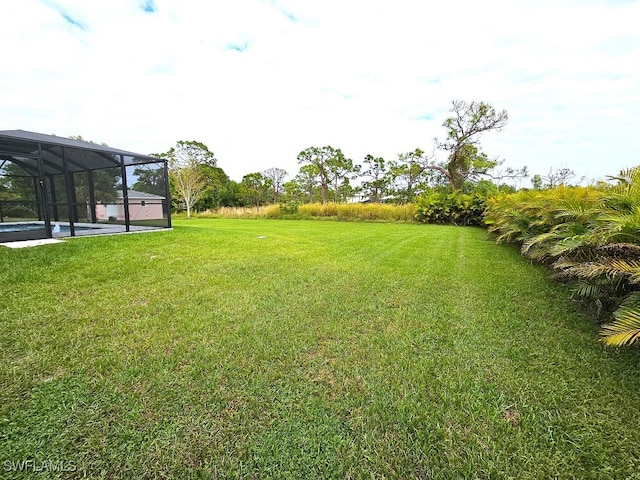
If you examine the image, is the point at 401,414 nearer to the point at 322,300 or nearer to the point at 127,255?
the point at 322,300

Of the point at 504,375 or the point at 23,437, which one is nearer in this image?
the point at 23,437

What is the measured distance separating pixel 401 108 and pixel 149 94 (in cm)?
1030

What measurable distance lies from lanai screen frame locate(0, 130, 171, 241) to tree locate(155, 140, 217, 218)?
1140 cm

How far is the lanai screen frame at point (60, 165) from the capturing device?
586cm

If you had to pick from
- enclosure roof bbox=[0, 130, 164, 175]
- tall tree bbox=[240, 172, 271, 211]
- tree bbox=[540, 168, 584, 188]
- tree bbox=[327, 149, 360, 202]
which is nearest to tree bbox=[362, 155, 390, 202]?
tree bbox=[327, 149, 360, 202]

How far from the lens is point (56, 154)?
272 inches

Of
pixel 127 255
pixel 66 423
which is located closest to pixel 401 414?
pixel 66 423

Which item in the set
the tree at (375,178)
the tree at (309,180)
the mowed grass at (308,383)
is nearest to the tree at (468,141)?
the tree at (375,178)

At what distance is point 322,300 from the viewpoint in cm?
284

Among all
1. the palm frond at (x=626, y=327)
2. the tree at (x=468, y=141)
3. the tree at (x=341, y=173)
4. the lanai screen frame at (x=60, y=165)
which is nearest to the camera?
the palm frond at (x=626, y=327)

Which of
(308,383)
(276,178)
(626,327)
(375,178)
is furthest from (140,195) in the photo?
(276,178)

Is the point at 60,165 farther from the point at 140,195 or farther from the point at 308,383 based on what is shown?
the point at 308,383

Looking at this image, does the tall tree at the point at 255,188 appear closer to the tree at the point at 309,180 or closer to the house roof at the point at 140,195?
the tree at the point at 309,180

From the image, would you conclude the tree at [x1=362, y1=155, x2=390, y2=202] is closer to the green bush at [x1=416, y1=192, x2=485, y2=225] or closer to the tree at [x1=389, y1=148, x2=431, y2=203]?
the tree at [x1=389, y1=148, x2=431, y2=203]
